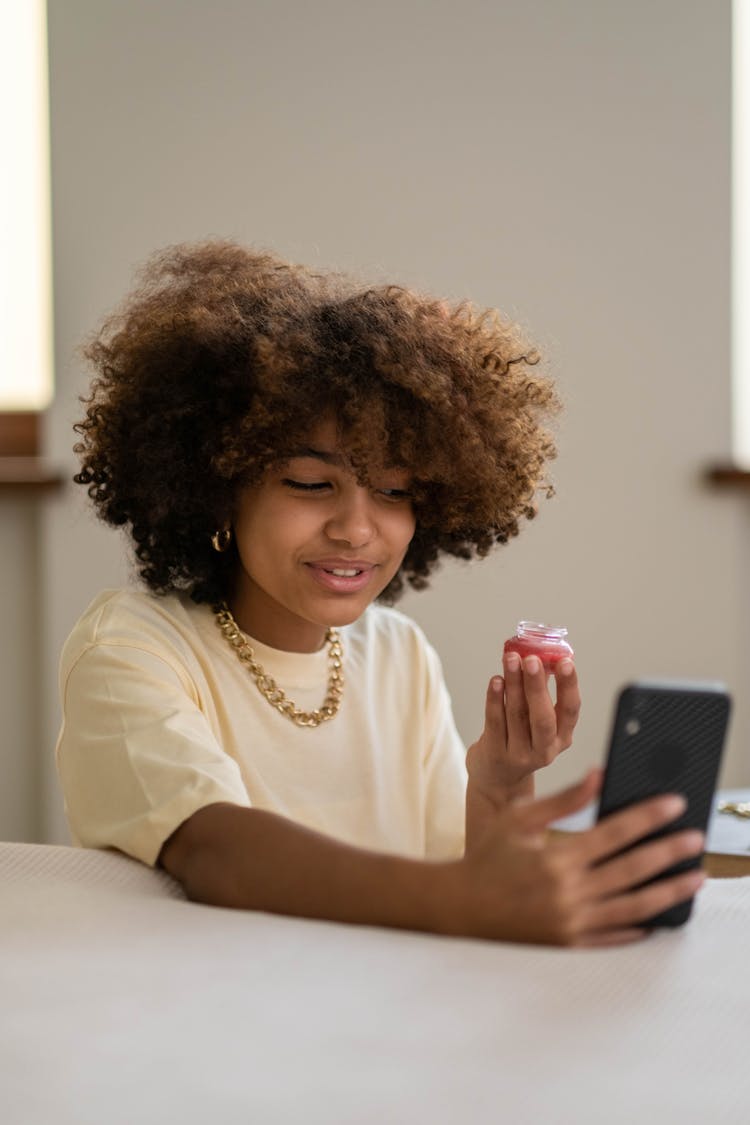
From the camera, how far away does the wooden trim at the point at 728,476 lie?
3.42 meters

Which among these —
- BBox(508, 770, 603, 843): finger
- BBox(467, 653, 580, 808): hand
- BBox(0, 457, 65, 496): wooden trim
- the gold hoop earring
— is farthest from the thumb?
BBox(0, 457, 65, 496): wooden trim

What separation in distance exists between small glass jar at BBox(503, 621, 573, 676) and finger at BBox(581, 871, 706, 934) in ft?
1.62

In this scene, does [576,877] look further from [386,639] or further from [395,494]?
[386,639]

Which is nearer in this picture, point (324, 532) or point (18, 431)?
point (324, 532)

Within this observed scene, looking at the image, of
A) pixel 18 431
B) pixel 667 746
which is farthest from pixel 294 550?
pixel 18 431

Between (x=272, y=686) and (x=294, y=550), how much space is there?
16 centimetres

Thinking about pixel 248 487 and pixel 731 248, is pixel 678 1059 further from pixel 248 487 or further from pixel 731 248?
pixel 731 248

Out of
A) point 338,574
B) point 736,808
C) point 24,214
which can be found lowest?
point 736,808

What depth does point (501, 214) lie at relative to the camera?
11.1ft

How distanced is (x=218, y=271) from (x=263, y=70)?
5.71ft

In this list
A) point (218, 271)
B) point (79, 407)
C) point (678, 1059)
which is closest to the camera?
point (678, 1059)

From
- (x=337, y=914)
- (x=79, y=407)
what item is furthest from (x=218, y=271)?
(x=79, y=407)

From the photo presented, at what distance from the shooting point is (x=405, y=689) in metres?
1.76

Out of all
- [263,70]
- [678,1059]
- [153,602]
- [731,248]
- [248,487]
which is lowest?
[678,1059]
